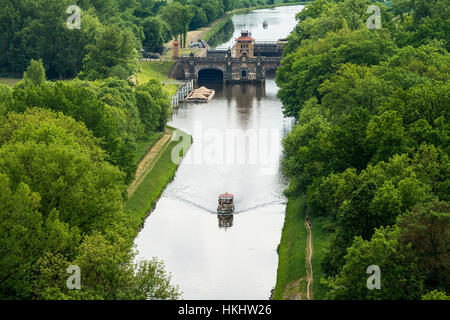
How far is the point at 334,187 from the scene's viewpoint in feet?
256

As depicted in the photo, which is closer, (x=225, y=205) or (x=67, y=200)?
(x=67, y=200)

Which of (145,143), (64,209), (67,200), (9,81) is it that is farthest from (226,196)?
(9,81)

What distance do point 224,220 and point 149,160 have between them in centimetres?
2510

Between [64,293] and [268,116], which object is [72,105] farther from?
[268,116]

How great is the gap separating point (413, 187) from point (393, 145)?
39.7ft

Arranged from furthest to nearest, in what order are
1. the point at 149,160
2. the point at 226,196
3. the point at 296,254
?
the point at 149,160 → the point at 226,196 → the point at 296,254

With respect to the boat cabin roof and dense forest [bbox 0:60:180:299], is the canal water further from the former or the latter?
dense forest [bbox 0:60:180:299]

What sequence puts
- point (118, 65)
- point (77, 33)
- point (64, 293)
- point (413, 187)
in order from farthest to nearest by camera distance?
point (77, 33) → point (118, 65) → point (413, 187) → point (64, 293)

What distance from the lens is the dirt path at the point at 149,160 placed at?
10806cm

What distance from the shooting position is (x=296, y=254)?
84.2m

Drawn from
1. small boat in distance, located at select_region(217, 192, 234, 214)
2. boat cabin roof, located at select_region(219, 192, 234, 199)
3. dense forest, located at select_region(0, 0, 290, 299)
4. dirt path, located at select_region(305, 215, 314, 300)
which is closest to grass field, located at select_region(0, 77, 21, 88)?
dense forest, located at select_region(0, 0, 290, 299)

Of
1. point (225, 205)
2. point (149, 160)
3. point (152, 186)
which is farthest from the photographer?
point (149, 160)

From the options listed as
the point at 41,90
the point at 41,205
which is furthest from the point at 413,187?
the point at 41,90

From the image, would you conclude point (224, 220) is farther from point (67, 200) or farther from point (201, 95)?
point (201, 95)
